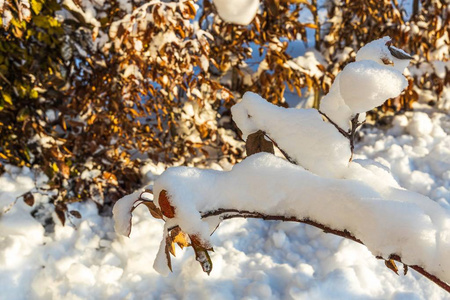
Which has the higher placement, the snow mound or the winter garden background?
the snow mound

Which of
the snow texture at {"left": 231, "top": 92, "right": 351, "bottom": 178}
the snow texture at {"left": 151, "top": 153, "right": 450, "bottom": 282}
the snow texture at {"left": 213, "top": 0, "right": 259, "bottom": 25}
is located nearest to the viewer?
the snow texture at {"left": 151, "top": 153, "right": 450, "bottom": 282}

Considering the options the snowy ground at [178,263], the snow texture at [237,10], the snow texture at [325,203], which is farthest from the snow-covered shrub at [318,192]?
the snow texture at [237,10]

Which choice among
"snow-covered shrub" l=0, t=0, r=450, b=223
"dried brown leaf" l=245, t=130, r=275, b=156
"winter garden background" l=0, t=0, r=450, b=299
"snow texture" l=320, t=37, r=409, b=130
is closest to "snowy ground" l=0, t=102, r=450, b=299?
"winter garden background" l=0, t=0, r=450, b=299

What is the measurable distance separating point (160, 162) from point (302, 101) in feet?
4.62

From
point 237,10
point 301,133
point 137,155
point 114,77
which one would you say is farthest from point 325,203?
point 137,155

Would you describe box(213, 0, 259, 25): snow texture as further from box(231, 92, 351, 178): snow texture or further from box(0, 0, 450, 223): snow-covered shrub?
box(231, 92, 351, 178): snow texture

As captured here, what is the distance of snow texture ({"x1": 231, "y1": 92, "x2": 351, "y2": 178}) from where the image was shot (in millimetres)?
642

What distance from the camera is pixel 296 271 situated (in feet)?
5.57

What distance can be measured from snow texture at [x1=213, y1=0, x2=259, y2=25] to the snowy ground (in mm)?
1073

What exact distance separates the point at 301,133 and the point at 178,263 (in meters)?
1.28

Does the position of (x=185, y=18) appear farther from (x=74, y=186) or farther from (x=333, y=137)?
(x=333, y=137)

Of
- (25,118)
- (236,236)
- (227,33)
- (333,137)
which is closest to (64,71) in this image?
(25,118)

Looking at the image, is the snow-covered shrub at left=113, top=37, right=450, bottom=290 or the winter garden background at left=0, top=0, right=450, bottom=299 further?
the winter garden background at left=0, top=0, right=450, bottom=299

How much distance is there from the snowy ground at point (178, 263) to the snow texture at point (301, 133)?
1058mm
